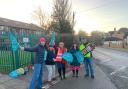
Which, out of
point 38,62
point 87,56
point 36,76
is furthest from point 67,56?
point 36,76

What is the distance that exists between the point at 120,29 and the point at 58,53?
12116 centimetres

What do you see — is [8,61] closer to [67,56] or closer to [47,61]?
[47,61]

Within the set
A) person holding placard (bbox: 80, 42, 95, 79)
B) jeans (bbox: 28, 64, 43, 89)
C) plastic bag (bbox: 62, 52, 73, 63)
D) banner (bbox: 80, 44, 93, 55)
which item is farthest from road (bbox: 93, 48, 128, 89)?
jeans (bbox: 28, 64, 43, 89)

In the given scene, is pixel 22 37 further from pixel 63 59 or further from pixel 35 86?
pixel 35 86

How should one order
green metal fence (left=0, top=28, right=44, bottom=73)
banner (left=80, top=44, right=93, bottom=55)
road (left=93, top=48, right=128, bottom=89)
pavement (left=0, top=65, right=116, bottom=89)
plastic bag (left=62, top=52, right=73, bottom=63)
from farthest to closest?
green metal fence (left=0, top=28, right=44, bottom=73) → banner (left=80, top=44, right=93, bottom=55) → plastic bag (left=62, top=52, right=73, bottom=63) → road (left=93, top=48, right=128, bottom=89) → pavement (left=0, top=65, right=116, bottom=89)

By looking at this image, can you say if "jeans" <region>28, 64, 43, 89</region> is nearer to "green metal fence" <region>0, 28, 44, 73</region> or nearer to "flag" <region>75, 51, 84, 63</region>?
"flag" <region>75, 51, 84, 63</region>

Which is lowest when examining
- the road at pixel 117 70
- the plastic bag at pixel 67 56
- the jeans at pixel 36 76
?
the road at pixel 117 70

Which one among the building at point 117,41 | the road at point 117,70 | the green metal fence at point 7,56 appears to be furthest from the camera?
the building at point 117,41

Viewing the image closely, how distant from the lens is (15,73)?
9.30 meters

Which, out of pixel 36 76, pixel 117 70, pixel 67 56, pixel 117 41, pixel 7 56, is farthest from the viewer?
pixel 117 41

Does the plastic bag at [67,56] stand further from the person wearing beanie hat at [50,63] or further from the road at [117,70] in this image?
the road at [117,70]

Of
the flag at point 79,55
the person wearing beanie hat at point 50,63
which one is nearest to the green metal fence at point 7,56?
the person wearing beanie hat at point 50,63

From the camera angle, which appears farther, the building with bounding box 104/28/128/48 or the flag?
the building with bounding box 104/28/128/48

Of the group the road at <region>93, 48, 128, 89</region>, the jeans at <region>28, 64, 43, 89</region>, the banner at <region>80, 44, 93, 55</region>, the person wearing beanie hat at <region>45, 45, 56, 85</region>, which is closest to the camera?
the jeans at <region>28, 64, 43, 89</region>
